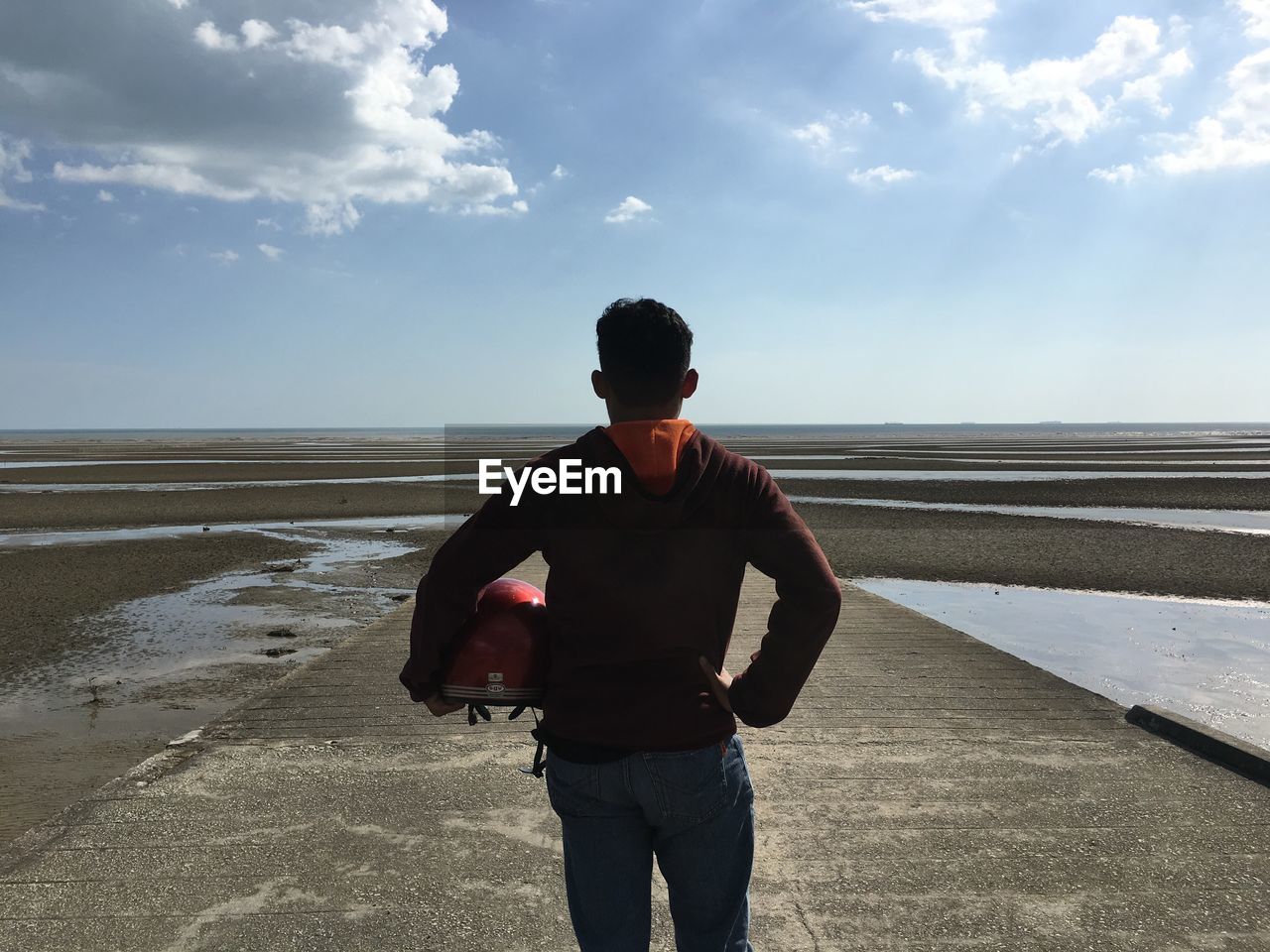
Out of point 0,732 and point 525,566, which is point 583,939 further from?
point 525,566

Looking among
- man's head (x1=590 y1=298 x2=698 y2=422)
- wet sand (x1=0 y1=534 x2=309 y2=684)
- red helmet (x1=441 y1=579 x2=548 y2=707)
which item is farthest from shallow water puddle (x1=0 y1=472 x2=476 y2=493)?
man's head (x1=590 y1=298 x2=698 y2=422)

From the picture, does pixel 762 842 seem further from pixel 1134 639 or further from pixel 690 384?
pixel 1134 639

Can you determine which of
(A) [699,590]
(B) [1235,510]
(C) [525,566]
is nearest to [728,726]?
(A) [699,590]

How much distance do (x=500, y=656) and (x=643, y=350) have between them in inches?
34.4

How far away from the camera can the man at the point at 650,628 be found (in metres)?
1.90

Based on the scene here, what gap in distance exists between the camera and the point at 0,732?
6582 mm

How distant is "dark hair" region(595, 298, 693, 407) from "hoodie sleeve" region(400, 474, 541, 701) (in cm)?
37

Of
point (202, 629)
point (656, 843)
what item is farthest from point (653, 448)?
point (202, 629)

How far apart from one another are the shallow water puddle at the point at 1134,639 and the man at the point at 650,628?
6.33 m

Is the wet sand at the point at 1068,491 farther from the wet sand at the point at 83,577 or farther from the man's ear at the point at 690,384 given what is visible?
the man's ear at the point at 690,384

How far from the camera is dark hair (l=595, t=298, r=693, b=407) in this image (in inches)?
77.8

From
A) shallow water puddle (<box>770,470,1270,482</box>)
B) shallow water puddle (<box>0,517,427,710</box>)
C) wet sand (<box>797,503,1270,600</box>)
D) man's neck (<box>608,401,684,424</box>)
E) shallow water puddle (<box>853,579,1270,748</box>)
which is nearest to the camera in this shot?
man's neck (<box>608,401,684,424</box>)

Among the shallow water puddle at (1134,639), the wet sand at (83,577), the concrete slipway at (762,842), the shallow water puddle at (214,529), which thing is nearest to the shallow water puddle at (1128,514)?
the shallow water puddle at (214,529)

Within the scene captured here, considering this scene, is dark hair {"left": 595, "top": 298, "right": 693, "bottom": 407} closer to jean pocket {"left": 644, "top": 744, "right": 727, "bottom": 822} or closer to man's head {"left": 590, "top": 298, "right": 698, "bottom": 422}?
man's head {"left": 590, "top": 298, "right": 698, "bottom": 422}
